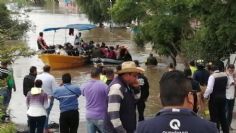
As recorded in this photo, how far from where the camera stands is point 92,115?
27.6ft

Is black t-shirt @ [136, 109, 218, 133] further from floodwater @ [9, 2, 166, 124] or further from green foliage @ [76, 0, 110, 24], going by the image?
green foliage @ [76, 0, 110, 24]

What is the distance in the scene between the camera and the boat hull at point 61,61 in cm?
2730

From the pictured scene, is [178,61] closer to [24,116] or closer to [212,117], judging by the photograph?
[24,116]

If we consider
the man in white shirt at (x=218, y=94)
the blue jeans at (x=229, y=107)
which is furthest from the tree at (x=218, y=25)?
the man in white shirt at (x=218, y=94)

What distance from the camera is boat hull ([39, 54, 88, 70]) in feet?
89.6

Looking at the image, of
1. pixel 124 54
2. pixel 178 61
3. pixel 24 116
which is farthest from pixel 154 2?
pixel 24 116

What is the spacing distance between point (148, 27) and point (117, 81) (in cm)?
1822

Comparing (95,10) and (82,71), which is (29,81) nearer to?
(82,71)

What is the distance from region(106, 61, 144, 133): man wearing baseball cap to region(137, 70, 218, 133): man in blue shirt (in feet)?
8.84

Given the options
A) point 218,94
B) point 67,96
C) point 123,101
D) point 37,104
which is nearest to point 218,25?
point 218,94

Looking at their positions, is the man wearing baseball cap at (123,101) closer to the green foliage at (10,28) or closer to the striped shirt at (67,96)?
the green foliage at (10,28)

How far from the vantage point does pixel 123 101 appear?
661 cm

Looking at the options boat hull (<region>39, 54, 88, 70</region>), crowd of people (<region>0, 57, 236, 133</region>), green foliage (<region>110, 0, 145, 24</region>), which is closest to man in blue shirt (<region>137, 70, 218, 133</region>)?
crowd of people (<region>0, 57, 236, 133</region>)

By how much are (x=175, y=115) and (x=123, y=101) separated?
115 inches
